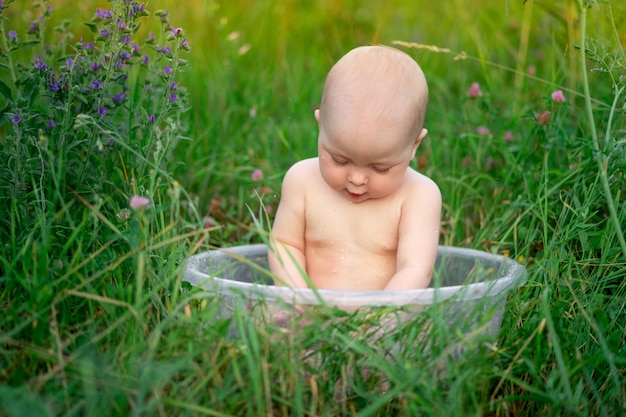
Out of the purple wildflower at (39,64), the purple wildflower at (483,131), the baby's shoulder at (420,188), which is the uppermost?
the purple wildflower at (39,64)

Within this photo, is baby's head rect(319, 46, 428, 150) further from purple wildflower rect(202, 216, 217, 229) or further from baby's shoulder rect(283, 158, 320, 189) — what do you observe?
purple wildflower rect(202, 216, 217, 229)

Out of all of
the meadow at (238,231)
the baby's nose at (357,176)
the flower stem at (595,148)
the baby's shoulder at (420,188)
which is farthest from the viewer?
the baby's shoulder at (420,188)

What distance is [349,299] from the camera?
6.03ft

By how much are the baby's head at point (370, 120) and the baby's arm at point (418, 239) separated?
0.10m

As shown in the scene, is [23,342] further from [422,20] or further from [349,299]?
[422,20]

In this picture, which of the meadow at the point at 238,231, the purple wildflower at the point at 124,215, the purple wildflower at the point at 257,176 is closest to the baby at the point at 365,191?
the meadow at the point at 238,231

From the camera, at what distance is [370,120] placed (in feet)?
6.74

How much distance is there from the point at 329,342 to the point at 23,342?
2.20ft

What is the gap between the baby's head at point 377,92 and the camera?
207 centimetres

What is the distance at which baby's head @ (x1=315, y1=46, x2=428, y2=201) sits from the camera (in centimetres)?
206

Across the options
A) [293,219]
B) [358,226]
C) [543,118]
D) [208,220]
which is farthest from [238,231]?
[543,118]

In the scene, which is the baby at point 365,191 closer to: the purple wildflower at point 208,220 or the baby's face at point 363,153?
the baby's face at point 363,153

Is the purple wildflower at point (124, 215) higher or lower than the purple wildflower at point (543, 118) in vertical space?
lower

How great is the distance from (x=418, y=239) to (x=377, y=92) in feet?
1.48
